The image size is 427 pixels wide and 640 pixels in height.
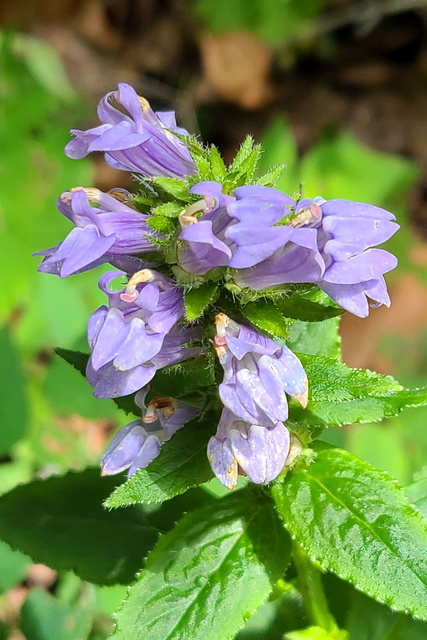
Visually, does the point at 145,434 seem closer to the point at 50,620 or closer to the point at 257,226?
the point at 257,226

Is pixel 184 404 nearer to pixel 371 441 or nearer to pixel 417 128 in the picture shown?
pixel 371 441

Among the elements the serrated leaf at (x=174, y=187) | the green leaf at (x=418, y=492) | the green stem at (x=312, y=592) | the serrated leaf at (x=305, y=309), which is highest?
the serrated leaf at (x=174, y=187)

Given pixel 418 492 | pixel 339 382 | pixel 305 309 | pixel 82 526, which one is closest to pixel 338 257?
pixel 305 309

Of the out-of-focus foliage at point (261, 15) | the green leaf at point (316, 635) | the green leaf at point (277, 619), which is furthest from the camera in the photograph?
the out-of-focus foliage at point (261, 15)

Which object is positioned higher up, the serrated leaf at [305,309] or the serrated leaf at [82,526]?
the serrated leaf at [305,309]

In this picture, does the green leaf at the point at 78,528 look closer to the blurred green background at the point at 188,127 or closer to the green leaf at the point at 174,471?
the green leaf at the point at 174,471

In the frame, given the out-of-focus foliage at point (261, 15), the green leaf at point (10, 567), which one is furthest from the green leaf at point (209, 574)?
the out-of-focus foliage at point (261, 15)
